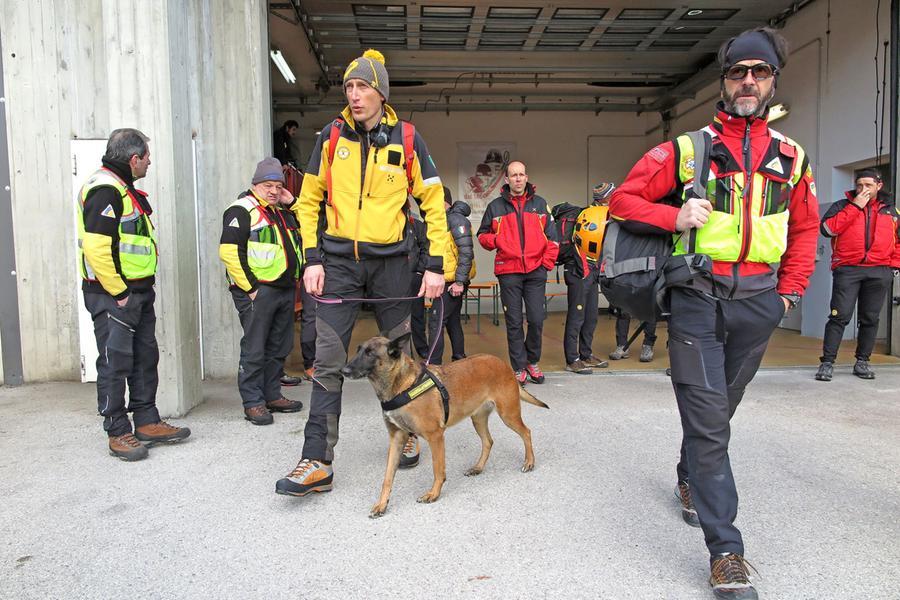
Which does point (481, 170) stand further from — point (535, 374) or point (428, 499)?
point (428, 499)

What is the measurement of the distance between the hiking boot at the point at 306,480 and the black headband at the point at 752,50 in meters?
2.64

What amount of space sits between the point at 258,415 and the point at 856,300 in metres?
6.04

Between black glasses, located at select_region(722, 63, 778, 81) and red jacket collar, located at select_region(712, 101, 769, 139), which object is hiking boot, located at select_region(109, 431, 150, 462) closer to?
red jacket collar, located at select_region(712, 101, 769, 139)

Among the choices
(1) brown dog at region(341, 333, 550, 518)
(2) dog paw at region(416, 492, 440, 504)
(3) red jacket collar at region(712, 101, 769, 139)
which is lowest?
(2) dog paw at region(416, 492, 440, 504)

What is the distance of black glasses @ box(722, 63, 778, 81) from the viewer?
2.21 m

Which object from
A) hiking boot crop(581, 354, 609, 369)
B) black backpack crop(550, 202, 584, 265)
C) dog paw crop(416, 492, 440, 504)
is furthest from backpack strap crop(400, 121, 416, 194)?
hiking boot crop(581, 354, 609, 369)

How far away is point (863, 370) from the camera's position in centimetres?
595

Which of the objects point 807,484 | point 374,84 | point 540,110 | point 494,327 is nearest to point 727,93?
point 374,84

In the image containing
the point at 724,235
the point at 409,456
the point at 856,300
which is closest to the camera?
the point at 724,235

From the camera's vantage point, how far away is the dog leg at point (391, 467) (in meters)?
2.84

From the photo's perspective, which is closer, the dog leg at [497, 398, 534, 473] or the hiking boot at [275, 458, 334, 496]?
the hiking boot at [275, 458, 334, 496]

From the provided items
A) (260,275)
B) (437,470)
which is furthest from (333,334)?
(260,275)

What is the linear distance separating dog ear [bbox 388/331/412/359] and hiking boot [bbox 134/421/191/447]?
2028 millimetres

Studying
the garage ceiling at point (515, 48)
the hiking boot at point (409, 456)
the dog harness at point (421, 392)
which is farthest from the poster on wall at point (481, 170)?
the dog harness at point (421, 392)
